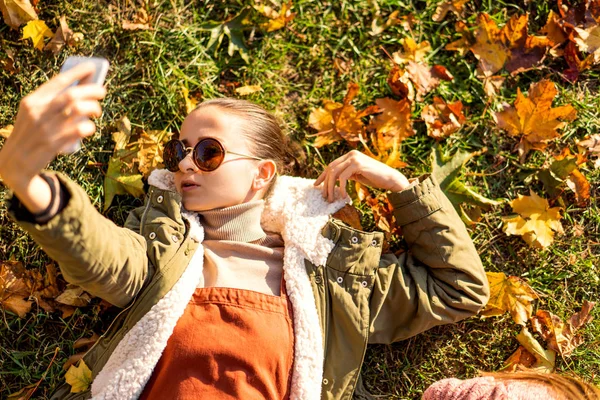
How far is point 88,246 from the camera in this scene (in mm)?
2473

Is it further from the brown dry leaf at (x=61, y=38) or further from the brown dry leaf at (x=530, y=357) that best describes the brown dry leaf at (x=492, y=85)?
the brown dry leaf at (x=61, y=38)

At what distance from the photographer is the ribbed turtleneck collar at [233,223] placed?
10.9ft

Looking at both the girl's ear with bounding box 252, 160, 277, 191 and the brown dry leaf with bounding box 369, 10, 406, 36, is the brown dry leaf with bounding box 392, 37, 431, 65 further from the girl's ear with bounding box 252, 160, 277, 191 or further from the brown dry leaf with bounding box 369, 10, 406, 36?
the girl's ear with bounding box 252, 160, 277, 191

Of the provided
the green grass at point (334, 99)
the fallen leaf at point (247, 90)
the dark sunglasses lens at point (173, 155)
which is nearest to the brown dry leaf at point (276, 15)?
the green grass at point (334, 99)

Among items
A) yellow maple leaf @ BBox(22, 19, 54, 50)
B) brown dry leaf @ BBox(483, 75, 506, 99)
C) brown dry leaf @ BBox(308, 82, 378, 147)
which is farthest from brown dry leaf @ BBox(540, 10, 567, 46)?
yellow maple leaf @ BBox(22, 19, 54, 50)

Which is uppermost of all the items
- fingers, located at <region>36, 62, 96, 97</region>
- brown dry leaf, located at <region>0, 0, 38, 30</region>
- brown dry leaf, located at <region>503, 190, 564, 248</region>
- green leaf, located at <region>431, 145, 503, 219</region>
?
fingers, located at <region>36, 62, 96, 97</region>

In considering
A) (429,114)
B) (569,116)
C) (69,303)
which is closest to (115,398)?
(69,303)

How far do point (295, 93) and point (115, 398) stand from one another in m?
2.18

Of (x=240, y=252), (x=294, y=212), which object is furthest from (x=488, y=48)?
(x=240, y=252)

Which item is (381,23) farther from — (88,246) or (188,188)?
(88,246)

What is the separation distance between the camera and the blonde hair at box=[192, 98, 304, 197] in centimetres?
342

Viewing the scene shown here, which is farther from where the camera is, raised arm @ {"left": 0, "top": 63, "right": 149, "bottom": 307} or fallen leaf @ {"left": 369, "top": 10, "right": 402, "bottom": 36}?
fallen leaf @ {"left": 369, "top": 10, "right": 402, "bottom": 36}

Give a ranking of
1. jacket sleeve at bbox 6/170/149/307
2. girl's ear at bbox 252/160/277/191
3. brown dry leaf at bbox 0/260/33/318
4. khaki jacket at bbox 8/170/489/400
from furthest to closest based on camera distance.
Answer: brown dry leaf at bbox 0/260/33/318, girl's ear at bbox 252/160/277/191, khaki jacket at bbox 8/170/489/400, jacket sleeve at bbox 6/170/149/307

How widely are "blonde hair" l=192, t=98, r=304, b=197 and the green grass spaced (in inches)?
11.5
